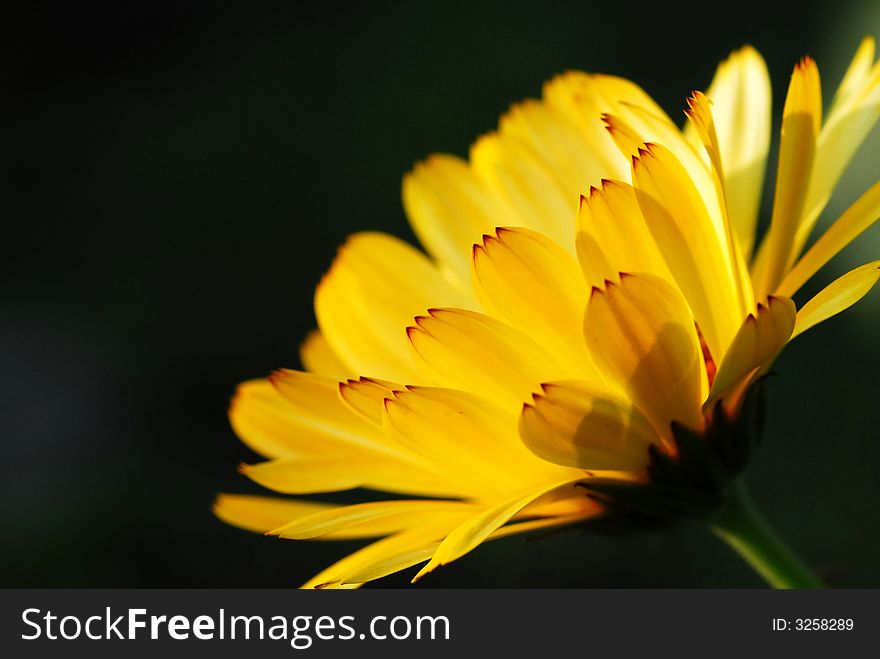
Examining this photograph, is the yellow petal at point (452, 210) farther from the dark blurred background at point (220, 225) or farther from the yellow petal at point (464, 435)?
the dark blurred background at point (220, 225)

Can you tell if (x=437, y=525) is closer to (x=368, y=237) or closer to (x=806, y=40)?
(x=368, y=237)

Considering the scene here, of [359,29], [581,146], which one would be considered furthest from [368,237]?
[359,29]

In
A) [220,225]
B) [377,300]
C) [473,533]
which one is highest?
[220,225]

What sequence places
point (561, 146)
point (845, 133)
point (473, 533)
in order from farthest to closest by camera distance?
point (561, 146), point (845, 133), point (473, 533)

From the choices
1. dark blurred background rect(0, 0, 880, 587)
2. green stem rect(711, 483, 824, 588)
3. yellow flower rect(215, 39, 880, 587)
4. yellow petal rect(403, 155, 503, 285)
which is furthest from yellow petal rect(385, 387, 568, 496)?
dark blurred background rect(0, 0, 880, 587)

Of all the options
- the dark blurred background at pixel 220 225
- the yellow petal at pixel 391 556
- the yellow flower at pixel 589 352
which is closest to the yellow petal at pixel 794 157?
the yellow flower at pixel 589 352

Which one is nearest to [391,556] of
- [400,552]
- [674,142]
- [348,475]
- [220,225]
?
[400,552]

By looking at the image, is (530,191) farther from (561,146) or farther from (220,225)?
(220,225)
